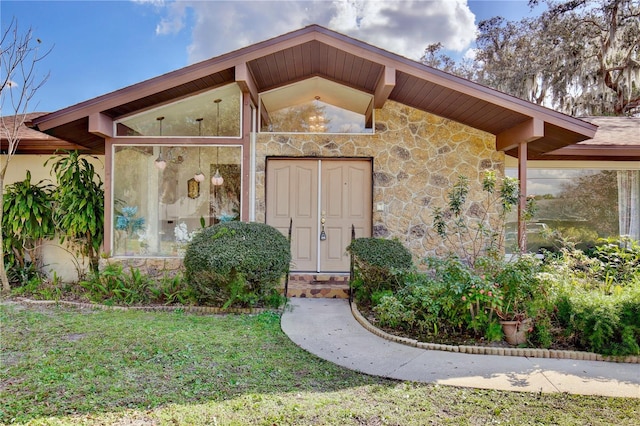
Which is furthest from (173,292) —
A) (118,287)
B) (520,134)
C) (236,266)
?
(520,134)

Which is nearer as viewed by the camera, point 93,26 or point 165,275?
point 165,275

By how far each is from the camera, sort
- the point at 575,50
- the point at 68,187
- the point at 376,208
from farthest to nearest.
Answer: the point at 575,50
the point at 376,208
the point at 68,187

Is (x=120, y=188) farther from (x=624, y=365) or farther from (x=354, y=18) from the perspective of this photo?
(x=354, y=18)

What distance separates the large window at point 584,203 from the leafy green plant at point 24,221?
8.43m

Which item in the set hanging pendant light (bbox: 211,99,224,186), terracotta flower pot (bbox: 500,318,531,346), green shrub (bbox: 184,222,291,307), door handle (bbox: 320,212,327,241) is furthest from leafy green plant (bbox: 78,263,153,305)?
terracotta flower pot (bbox: 500,318,531,346)

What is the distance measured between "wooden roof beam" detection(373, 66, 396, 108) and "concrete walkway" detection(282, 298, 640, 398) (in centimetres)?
344

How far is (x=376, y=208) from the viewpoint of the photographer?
674cm

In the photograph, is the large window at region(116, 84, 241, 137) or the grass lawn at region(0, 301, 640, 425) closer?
the grass lawn at region(0, 301, 640, 425)

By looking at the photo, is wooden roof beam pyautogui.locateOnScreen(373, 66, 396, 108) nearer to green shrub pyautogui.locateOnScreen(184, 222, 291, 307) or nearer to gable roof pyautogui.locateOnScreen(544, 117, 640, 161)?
green shrub pyautogui.locateOnScreen(184, 222, 291, 307)

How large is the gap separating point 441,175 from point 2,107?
7.62 meters

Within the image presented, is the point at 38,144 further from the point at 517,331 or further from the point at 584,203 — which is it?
the point at 584,203

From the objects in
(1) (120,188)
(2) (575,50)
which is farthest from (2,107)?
(2) (575,50)

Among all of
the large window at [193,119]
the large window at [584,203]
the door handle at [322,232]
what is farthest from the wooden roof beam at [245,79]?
the large window at [584,203]

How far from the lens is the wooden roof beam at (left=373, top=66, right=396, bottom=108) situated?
17.9 feet
